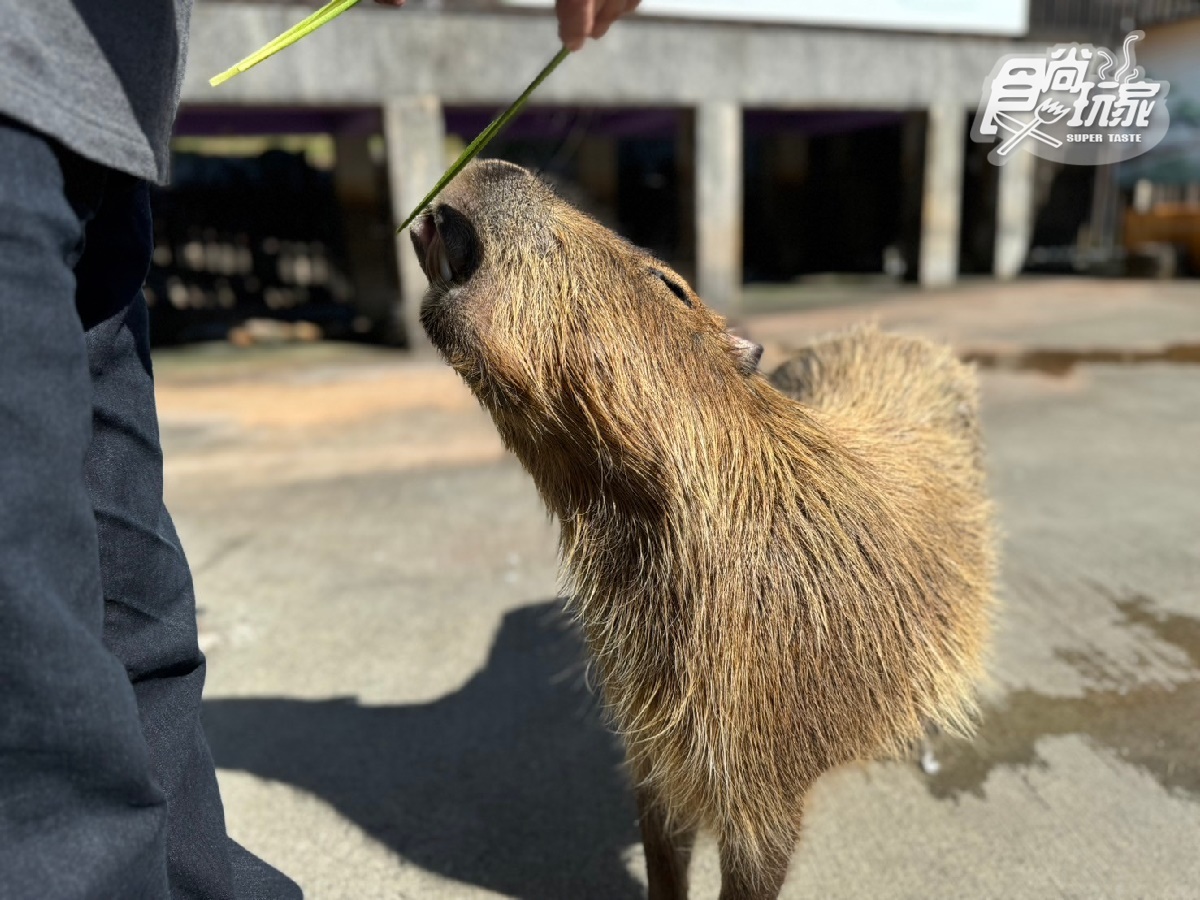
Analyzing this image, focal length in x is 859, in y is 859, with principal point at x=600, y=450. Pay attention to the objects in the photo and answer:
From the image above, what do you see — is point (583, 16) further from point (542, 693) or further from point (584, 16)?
point (542, 693)

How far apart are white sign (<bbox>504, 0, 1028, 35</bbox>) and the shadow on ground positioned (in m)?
7.86

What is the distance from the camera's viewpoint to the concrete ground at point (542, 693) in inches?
79.4

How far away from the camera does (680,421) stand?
1322 mm

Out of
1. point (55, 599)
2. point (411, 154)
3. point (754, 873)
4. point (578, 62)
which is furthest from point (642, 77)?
point (55, 599)

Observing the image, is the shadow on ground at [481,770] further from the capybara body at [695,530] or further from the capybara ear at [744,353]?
the capybara ear at [744,353]

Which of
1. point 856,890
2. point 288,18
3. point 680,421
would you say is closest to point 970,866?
point 856,890

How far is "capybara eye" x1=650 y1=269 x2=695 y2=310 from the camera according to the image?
138cm

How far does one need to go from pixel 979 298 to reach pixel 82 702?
10.7m

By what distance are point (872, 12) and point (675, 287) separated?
1045 cm

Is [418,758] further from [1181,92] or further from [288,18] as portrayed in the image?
[1181,92]

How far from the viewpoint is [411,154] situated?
8.29 m

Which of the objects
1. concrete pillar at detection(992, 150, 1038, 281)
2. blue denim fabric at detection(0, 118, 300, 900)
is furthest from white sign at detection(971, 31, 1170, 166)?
blue denim fabric at detection(0, 118, 300, 900)

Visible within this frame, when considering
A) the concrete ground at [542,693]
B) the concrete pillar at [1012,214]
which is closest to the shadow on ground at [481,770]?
the concrete ground at [542,693]

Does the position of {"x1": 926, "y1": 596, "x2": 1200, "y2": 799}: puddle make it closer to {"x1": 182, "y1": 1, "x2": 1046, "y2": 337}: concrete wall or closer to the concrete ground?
the concrete ground
